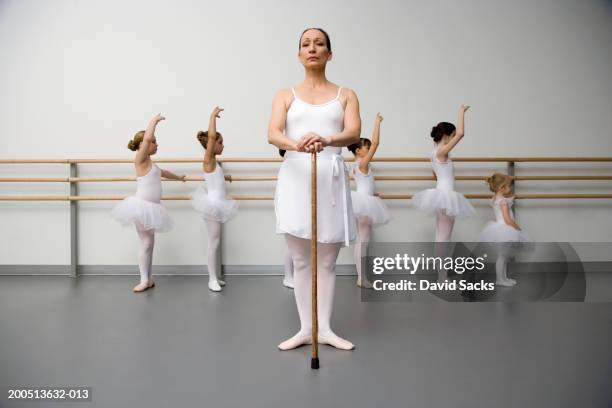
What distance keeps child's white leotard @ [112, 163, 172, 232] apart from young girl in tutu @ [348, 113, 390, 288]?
1.35 meters

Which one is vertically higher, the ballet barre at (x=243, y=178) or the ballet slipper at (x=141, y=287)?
the ballet barre at (x=243, y=178)

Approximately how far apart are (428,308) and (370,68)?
6.98 feet

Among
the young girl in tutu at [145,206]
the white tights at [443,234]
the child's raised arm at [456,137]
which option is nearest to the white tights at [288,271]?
the young girl in tutu at [145,206]

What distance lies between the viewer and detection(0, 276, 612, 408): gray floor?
4.64ft

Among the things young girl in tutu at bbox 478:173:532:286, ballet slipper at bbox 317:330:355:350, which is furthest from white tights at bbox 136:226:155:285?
young girl in tutu at bbox 478:173:532:286

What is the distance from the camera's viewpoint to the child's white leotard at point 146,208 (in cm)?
304

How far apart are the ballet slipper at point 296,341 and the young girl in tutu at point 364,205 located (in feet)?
4.41

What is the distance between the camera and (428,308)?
8.29ft

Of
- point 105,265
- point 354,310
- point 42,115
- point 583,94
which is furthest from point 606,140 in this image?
point 42,115

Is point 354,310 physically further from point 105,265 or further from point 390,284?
point 105,265

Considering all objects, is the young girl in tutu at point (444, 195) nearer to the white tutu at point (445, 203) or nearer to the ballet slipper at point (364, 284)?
the white tutu at point (445, 203)

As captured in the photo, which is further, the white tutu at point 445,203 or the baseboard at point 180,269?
the baseboard at point 180,269

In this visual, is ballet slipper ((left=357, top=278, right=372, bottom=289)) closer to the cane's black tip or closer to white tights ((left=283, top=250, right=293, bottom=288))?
white tights ((left=283, top=250, right=293, bottom=288))

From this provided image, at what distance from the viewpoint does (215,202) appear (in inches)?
124
